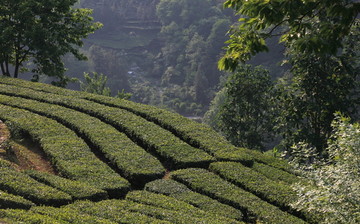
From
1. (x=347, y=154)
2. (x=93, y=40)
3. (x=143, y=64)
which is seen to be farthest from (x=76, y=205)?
(x=93, y=40)

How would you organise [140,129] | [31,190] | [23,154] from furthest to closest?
1. [140,129]
2. [23,154]
3. [31,190]

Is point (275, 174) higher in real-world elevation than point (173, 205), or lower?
lower

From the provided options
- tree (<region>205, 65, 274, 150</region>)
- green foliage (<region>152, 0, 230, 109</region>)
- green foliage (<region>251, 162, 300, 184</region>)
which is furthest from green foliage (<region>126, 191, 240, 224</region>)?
green foliage (<region>152, 0, 230, 109</region>)

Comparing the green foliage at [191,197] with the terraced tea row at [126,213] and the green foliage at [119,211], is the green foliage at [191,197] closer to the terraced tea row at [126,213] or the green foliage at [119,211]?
the terraced tea row at [126,213]

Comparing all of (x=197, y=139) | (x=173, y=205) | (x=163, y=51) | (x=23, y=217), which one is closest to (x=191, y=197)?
(x=173, y=205)

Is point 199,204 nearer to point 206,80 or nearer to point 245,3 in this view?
point 245,3

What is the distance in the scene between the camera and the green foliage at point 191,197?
10289 millimetres

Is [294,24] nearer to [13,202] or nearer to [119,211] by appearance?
[119,211]

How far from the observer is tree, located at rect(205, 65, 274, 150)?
21375 mm

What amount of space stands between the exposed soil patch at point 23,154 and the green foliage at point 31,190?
1.35 meters

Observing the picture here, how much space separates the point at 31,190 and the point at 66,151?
9.54ft

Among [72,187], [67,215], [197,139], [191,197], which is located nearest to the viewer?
[67,215]

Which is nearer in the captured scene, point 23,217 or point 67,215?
point 23,217

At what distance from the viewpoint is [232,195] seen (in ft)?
36.3
